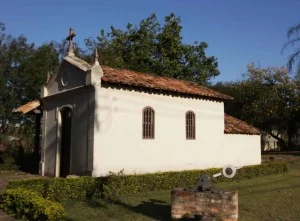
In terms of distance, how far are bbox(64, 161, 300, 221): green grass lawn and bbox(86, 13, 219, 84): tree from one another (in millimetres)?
22763

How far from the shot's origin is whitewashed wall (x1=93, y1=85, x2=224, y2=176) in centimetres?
1450

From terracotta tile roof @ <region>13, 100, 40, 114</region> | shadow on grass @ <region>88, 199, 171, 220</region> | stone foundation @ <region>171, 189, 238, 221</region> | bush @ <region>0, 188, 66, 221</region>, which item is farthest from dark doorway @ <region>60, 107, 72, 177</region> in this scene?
stone foundation @ <region>171, 189, 238, 221</region>

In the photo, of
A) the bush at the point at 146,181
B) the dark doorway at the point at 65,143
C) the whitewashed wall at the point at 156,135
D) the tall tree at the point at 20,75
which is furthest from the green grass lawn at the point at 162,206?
the tall tree at the point at 20,75

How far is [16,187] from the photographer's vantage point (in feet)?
36.9

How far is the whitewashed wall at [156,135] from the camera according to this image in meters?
14.5

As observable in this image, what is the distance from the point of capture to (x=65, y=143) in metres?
16.8

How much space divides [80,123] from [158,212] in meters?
6.61

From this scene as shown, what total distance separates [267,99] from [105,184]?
27.8 m

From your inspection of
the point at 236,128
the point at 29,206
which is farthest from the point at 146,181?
the point at 236,128

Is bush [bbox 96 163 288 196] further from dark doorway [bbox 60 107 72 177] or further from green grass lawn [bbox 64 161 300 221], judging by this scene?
dark doorway [bbox 60 107 72 177]

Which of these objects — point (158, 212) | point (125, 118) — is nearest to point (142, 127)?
point (125, 118)

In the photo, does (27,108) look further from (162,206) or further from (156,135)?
(162,206)

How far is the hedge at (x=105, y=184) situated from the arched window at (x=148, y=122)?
2297mm

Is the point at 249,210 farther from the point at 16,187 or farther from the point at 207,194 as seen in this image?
the point at 16,187
